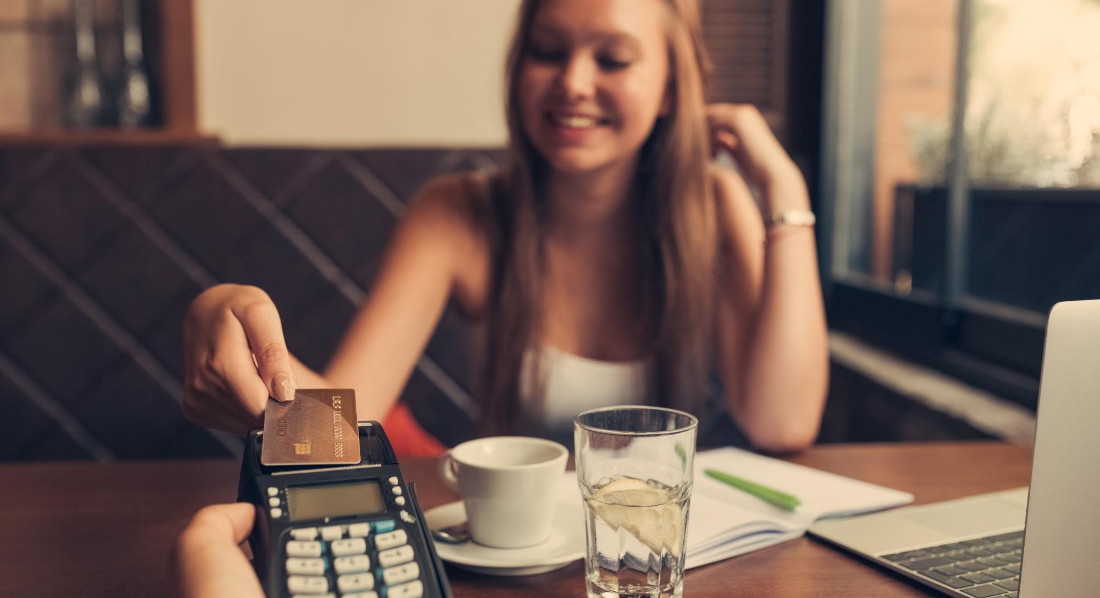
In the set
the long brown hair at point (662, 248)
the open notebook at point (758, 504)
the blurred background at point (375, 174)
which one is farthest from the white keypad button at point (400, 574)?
the blurred background at point (375, 174)

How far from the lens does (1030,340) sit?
154cm

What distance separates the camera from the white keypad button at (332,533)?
0.56 metres

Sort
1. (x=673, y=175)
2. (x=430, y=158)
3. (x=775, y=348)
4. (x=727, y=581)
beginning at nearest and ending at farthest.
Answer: (x=727, y=581), (x=775, y=348), (x=673, y=175), (x=430, y=158)

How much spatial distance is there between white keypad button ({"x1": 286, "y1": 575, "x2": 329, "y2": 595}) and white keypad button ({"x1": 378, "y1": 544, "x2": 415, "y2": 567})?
0.04 metres

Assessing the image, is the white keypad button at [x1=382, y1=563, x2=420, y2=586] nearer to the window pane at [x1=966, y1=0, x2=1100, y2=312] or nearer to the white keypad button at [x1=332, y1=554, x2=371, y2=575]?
the white keypad button at [x1=332, y1=554, x2=371, y2=575]

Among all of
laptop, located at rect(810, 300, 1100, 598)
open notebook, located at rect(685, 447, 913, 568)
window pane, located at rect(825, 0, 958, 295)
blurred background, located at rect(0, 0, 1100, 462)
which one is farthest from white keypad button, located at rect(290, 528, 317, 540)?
window pane, located at rect(825, 0, 958, 295)

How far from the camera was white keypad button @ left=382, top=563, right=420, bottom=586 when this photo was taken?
54 cm

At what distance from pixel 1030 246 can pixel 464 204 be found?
971mm

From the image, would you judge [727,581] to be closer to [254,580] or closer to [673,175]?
[254,580]

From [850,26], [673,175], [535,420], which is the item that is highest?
[850,26]

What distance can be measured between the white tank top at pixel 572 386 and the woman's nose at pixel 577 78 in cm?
37

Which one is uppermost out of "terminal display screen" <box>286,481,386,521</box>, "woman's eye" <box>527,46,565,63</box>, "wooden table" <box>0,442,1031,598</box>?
"woman's eye" <box>527,46,565,63</box>

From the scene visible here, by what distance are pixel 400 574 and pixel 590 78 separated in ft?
3.07

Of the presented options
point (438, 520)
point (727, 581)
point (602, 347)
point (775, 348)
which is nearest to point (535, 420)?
point (602, 347)
